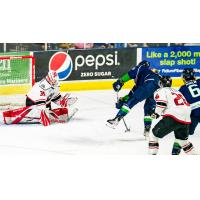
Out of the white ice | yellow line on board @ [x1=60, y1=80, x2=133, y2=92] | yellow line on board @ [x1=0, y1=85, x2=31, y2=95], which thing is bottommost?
the white ice

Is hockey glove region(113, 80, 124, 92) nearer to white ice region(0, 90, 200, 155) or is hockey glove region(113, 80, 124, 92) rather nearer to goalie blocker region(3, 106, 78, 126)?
white ice region(0, 90, 200, 155)

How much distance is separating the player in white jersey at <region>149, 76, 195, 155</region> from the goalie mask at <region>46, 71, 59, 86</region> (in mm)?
604

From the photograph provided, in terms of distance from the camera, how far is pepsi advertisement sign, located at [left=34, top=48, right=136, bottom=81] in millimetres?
3068

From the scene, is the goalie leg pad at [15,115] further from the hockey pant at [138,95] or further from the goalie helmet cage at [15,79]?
the hockey pant at [138,95]

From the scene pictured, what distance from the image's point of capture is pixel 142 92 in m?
3.08

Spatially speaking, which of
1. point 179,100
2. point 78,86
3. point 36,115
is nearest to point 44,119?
point 36,115

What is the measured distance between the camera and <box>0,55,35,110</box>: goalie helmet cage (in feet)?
10.0

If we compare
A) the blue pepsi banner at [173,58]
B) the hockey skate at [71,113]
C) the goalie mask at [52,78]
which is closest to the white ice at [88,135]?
the hockey skate at [71,113]

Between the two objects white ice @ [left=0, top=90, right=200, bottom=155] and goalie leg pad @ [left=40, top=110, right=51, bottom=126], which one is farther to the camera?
goalie leg pad @ [left=40, top=110, right=51, bottom=126]

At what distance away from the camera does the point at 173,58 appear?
311cm

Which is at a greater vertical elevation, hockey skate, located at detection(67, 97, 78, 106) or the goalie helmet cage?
the goalie helmet cage

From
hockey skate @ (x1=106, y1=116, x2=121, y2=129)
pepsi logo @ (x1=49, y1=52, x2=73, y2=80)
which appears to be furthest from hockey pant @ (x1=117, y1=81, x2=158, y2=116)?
pepsi logo @ (x1=49, y1=52, x2=73, y2=80)

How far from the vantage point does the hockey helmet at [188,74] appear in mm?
3043

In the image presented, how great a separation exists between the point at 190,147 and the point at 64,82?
850mm
